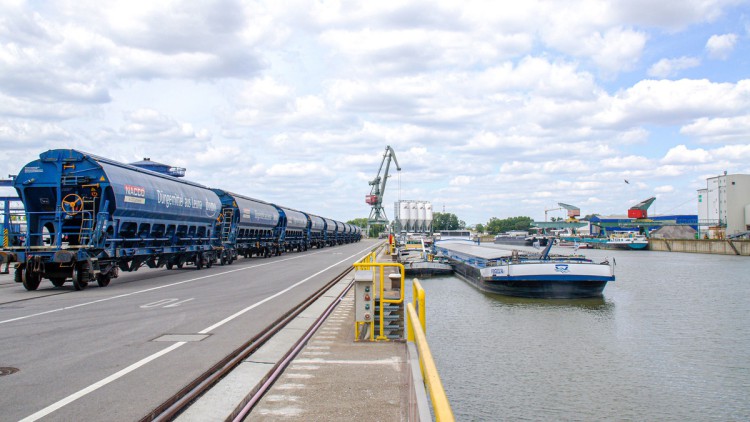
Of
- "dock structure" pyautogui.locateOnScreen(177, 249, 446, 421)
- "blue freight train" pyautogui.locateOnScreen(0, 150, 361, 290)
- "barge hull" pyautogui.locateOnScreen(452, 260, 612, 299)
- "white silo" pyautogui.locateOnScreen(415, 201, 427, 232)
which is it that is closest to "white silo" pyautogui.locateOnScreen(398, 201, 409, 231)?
"white silo" pyautogui.locateOnScreen(415, 201, 427, 232)

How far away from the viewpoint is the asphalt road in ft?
24.6

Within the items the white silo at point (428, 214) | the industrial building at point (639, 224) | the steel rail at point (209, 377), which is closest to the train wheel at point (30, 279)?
the steel rail at point (209, 377)

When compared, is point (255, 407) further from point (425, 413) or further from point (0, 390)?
point (425, 413)

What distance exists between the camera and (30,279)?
20812 millimetres

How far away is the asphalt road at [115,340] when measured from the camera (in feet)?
24.6

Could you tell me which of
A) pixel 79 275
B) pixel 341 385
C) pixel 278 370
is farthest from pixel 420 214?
pixel 341 385

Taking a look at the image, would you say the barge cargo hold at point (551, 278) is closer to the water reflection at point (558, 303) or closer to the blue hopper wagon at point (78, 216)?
the water reflection at point (558, 303)

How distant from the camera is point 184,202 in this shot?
28.9 meters

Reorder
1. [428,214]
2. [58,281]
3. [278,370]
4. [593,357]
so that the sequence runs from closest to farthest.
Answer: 1. [278,370]
2. [593,357]
3. [58,281]
4. [428,214]

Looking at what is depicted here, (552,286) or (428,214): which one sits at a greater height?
(428,214)

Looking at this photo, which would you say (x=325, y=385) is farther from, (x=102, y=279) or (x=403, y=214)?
(x=403, y=214)

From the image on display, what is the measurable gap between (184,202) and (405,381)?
22751 millimetres

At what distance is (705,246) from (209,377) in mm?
89816

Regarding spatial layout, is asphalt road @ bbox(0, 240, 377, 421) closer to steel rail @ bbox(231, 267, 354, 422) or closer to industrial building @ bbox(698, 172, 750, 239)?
steel rail @ bbox(231, 267, 354, 422)
